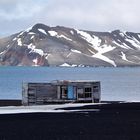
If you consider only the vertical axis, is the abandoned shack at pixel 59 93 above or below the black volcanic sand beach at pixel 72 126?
above

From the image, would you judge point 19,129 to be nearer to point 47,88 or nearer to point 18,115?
point 18,115

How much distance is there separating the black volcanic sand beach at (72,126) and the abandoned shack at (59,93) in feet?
37.7

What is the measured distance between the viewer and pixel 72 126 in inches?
905

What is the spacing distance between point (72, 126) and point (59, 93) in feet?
61.2

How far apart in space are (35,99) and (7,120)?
15.9 meters

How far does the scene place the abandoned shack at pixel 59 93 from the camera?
136ft

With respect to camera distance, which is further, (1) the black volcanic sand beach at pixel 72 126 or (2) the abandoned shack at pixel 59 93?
(2) the abandoned shack at pixel 59 93

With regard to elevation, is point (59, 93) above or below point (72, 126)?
above

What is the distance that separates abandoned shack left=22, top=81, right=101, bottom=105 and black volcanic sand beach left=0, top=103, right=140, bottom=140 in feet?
37.7

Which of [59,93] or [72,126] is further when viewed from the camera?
[59,93]

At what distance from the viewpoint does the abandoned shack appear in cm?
4138

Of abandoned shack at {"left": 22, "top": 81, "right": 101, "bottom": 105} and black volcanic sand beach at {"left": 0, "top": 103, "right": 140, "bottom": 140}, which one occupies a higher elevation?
abandoned shack at {"left": 22, "top": 81, "right": 101, "bottom": 105}

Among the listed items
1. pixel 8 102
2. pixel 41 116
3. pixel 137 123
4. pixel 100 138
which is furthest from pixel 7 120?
pixel 8 102

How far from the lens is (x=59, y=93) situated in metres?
41.6
